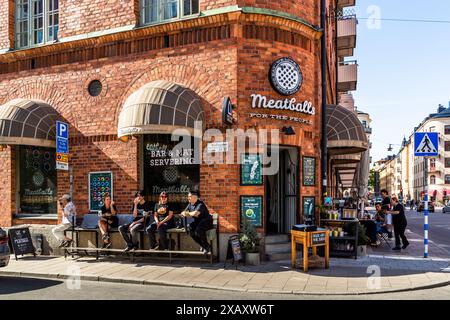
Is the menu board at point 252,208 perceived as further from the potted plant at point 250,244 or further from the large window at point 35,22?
the large window at point 35,22

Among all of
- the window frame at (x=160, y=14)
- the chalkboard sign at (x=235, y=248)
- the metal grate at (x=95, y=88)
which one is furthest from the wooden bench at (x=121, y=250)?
the window frame at (x=160, y=14)

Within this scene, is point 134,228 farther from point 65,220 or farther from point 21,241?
point 21,241

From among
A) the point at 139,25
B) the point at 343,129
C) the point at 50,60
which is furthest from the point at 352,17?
the point at 50,60

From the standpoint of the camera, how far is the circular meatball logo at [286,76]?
1134cm

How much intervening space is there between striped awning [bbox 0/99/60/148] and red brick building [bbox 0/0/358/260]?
0.10ft

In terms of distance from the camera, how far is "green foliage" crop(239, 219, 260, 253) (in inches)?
408

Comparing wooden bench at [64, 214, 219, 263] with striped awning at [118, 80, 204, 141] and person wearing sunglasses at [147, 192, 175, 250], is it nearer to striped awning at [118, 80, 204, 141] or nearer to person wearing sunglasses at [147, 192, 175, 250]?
person wearing sunglasses at [147, 192, 175, 250]

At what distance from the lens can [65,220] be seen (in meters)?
12.0

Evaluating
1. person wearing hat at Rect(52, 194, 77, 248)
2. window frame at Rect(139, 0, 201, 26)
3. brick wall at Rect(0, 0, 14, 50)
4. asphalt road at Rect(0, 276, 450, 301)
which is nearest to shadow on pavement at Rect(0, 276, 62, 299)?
asphalt road at Rect(0, 276, 450, 301)

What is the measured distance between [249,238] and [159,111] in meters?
3.83

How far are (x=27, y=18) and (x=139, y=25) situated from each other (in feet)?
14.9

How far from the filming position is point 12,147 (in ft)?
46.0

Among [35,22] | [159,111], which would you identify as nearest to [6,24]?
[35,22]
